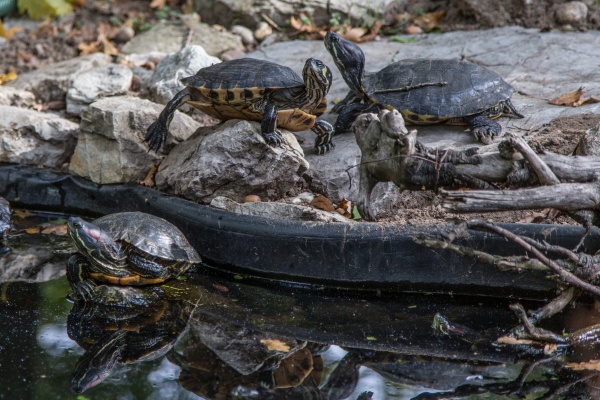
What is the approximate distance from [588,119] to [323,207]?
1.97 metres

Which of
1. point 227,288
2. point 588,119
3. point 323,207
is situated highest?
point 588,119

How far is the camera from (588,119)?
500 centimetres

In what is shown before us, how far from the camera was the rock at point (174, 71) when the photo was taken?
5852 mm

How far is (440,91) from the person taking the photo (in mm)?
5324

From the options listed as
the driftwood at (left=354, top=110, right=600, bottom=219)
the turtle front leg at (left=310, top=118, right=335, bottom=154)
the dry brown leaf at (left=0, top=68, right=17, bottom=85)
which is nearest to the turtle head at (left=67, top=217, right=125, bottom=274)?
the driftwood at (left=354, top=110, right=600, bottom=219)

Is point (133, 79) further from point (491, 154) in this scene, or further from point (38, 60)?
point (491, 154)

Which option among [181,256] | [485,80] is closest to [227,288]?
[181,256]

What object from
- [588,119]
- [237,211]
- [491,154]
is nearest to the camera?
[491,154]

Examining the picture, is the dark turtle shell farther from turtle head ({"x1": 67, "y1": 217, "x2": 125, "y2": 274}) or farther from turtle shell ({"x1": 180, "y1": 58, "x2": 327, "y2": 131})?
turtle head ({"x1": 67, "y1": 217, "x2": 125, "y2": 274})

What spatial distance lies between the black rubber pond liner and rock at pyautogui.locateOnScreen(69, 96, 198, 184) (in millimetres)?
680

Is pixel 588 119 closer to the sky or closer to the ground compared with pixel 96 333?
closer to the sky

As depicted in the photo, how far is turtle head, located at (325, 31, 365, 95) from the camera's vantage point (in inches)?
221

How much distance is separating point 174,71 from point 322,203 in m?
2.00

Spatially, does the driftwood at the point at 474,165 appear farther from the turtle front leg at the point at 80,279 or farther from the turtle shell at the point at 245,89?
the turtle front leg at the point at 80,279
